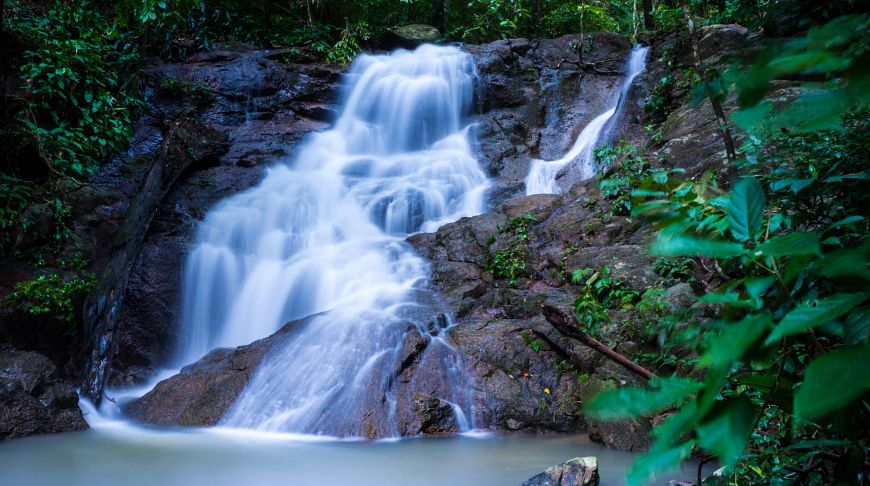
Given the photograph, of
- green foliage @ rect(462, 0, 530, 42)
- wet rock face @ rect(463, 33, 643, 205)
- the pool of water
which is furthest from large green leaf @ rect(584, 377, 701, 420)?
green foliage @ rect(462, 0, 530, 42)

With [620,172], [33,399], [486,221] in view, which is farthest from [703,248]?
[486,221]

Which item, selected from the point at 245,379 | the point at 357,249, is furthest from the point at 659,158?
the point at 245,379

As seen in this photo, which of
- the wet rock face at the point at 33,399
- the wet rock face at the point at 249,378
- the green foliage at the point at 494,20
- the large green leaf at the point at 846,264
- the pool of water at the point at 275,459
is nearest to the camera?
the large green leaf at the point at 846,264

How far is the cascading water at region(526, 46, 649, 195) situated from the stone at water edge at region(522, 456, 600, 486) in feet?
24.4

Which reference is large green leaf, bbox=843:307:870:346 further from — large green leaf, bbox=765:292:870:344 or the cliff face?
the cliff face

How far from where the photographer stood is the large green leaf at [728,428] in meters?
0.60

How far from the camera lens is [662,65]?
1216 cm

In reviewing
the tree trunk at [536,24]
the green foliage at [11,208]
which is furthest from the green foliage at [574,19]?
the green foliage at [11,208]

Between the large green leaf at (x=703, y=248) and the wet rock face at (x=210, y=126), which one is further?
the wet rock face at (x=210, y=126)

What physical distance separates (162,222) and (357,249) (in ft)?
10.7

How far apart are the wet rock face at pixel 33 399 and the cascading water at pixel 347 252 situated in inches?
65.9

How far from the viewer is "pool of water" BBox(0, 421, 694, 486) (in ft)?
13.5

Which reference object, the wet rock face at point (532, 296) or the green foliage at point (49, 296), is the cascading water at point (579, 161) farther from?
the green foliage at point (49, 296)

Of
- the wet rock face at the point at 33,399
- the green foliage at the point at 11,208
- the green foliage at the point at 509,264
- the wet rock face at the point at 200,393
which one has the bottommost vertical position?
the wet rock face at the point at 200,393
